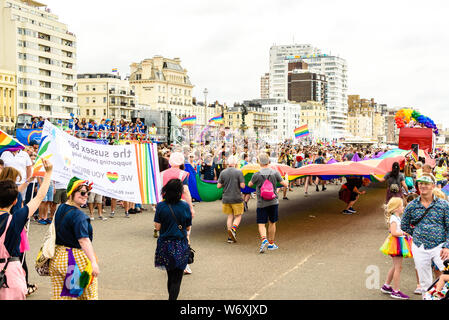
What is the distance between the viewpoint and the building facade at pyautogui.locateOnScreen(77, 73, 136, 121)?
109m

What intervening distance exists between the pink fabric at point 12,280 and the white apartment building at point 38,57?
7676cm

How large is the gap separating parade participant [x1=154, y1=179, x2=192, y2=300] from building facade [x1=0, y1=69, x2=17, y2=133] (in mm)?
75166

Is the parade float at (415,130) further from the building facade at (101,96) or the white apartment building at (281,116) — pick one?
the white apartment building at (281,116)

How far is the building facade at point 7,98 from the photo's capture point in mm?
75062

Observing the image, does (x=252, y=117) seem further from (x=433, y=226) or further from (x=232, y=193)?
(x=433, y=226)

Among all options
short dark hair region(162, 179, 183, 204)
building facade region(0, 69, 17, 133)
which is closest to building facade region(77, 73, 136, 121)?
building facade region(0, 69, 17, 133)

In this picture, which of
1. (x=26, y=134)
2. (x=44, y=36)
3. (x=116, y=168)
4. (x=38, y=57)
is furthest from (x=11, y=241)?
(x=44, y=36)

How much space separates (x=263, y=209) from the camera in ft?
33.5

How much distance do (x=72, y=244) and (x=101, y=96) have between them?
108 metres

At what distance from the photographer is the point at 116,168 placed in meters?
11.7

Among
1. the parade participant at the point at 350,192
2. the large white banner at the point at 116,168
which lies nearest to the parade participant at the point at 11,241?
the large white banner at the point at 116,168

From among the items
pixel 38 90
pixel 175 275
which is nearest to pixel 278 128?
pixel 38 90

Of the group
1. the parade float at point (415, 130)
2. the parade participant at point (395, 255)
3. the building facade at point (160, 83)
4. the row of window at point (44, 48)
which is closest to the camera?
the parade participant at point (395, 255)
